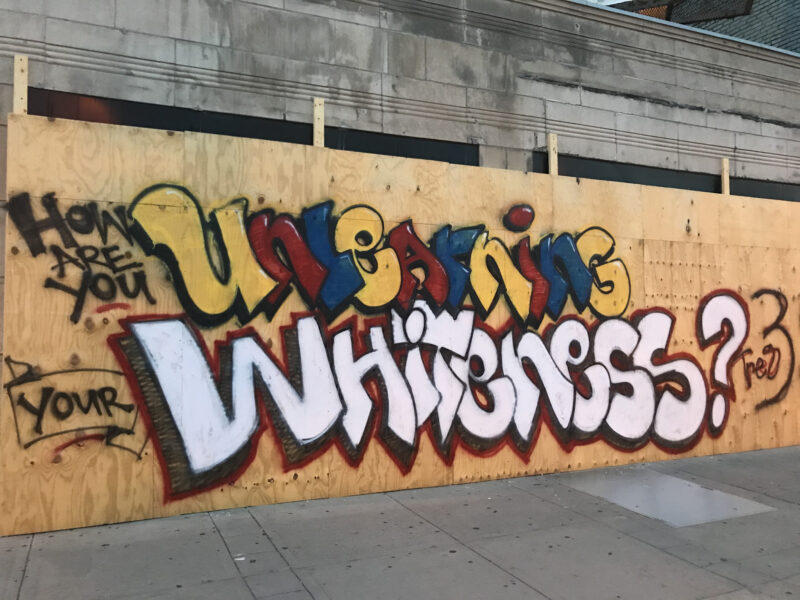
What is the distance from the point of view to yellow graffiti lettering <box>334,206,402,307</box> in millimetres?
6258

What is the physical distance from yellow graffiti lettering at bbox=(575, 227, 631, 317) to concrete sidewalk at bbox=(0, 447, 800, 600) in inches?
84.8

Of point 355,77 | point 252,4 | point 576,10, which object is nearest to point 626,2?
point 576,10

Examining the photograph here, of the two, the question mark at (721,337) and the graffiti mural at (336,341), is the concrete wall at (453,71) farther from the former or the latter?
the question mark at (721,337)

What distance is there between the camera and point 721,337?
833 cm

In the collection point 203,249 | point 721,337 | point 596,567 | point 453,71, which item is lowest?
point 596,567

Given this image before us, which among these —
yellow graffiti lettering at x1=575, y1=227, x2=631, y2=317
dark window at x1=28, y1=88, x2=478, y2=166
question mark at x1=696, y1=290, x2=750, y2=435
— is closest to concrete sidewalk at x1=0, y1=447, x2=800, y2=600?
question mark at x1=696, y1=290, x2=750, y2=435

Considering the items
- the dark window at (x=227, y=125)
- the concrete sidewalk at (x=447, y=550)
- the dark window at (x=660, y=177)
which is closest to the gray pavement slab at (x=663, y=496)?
the concrete sidewalk at (x=447, y=550)

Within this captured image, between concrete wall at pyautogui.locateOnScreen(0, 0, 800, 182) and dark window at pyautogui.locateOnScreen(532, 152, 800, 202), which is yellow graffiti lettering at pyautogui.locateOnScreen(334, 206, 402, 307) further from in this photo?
dark window at pyautogui.locateOnScreen(532, 152, 800, 202)

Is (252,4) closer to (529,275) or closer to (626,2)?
(529,275)

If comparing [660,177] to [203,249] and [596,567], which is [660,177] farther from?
[203,249]

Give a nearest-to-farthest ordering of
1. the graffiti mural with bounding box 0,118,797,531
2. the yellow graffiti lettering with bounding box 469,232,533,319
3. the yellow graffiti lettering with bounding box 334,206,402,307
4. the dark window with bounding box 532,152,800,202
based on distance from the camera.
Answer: the graffiti mural with bounding box 0,118,797,531
the yellow graffiti lettering with bounding box 334,206,402,307
the yellow graffiti lettering with bounding box 469,232,533,319
the dark window with bounding box 532,152,800,202

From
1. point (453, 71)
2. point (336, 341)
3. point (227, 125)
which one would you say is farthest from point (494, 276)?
point (227, 125)

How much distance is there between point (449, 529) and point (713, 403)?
4.69 m

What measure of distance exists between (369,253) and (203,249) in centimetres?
159
